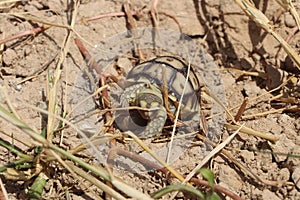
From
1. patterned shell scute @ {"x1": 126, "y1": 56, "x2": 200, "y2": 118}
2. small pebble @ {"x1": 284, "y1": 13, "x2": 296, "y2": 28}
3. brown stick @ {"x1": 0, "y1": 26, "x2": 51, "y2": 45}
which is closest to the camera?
patterned shell scute @ {"x1": 126, "y1": 56, "x2": 200, "y2": 118}

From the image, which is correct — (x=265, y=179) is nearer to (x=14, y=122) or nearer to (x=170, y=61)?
(x=170, y=61)

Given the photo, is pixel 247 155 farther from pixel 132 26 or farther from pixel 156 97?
pixel 132 26

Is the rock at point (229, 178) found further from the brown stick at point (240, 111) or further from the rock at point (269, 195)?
the brown stick at point (240, 111)

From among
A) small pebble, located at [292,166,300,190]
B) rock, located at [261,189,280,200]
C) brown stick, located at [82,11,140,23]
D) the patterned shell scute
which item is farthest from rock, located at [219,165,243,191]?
brown stick, located at [82,11,140,23]

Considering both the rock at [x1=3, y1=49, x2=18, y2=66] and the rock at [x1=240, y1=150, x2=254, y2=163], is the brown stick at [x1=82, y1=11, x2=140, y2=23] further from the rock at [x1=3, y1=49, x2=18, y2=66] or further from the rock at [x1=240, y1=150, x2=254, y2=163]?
the rock at [x1=240, y1=150, x2=254, y2=163]

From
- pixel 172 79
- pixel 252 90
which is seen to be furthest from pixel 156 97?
pixel 252 90

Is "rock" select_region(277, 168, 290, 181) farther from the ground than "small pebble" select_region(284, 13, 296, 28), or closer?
closer
